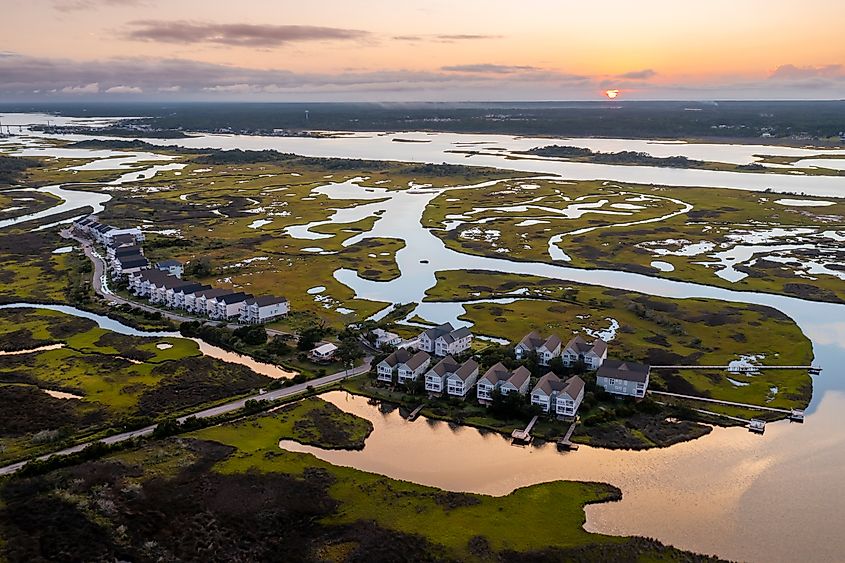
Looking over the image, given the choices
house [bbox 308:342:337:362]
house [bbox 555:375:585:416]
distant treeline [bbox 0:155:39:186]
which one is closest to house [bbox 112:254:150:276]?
house [bbox 308:342:337:362]

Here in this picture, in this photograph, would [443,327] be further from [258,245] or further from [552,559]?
[258,245]

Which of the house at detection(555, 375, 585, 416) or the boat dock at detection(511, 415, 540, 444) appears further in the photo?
the house at detection(555, 375, 585, 416)

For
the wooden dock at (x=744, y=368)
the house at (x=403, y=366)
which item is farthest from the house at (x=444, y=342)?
the wooden dock at (x=744, y=368)

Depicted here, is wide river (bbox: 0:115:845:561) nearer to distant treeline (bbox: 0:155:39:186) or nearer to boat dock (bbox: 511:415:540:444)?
boat dock (bbox: 511:415:540:444)

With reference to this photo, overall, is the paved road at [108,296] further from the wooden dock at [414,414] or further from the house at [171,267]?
the wooden dock at [414,414]

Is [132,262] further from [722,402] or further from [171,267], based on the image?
[722,402]

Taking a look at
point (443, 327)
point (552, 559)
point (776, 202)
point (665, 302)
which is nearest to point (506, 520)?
point (552, 559)
